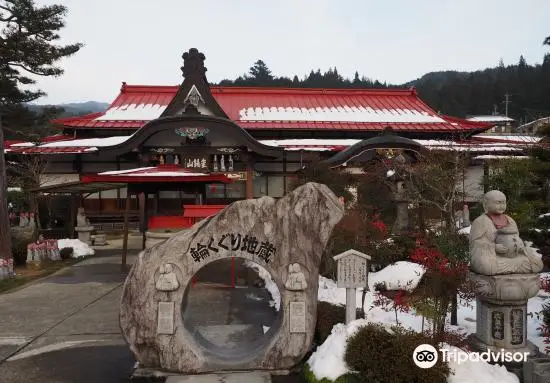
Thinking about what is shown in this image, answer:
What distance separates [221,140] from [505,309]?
674 inches

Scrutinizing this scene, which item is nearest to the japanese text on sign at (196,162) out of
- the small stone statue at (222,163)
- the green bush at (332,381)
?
the small stone statue at (222,163)

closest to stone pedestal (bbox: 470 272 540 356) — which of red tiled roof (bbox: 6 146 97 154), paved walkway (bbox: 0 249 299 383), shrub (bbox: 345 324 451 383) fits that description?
shrub (bbox: 345 324 451 383)

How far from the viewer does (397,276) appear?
35.8 feet

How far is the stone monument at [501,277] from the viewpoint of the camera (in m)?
5.95

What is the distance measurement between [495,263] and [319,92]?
80.4ft

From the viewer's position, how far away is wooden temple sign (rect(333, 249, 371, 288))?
6.75 meters

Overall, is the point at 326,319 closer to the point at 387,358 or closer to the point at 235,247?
the point at 387,358

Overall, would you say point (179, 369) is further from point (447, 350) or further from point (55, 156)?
point (55, 156)

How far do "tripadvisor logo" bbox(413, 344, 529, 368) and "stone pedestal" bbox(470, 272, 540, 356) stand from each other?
3.3 inches

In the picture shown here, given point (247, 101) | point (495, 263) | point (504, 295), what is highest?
point (247, 101)

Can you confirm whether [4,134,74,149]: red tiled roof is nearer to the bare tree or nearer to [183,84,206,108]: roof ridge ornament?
the bare tree

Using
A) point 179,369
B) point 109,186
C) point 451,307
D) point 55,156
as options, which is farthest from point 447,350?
point 55,156

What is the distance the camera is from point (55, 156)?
75.3 ft

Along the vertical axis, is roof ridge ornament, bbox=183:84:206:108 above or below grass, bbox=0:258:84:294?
above
